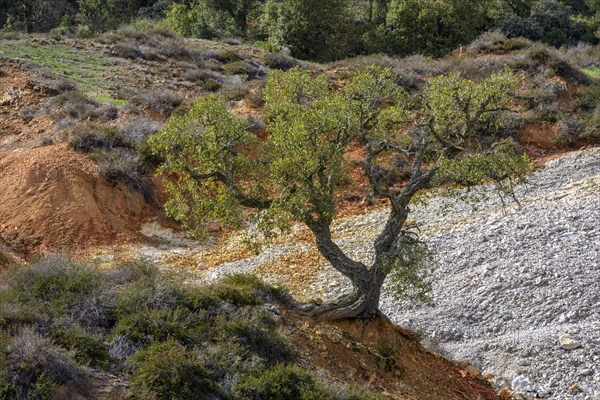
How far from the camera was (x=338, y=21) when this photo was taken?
43.6 meters

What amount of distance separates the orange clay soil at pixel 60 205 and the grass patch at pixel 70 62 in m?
6.14

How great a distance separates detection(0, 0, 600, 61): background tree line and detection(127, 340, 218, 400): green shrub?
32076 millimetres

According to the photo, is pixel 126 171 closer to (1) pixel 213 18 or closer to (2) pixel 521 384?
(2) pixel 521 384

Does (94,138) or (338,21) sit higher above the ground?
(338,21)

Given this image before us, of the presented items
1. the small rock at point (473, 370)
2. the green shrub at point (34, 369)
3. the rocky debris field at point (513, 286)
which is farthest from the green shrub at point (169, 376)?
the small rock at point (473, 370)

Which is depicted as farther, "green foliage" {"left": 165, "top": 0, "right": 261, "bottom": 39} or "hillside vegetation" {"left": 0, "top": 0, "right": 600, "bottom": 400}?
"green foliage" {"left": 165, "top": 0, "right": 261, "bottom": 39}

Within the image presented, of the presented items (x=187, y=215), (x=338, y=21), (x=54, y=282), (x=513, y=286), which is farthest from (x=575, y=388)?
(x=338, y=21)

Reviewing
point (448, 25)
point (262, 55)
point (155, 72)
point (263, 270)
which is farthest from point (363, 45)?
point (263, 270)

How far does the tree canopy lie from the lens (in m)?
10.5

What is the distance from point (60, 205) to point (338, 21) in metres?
29.7

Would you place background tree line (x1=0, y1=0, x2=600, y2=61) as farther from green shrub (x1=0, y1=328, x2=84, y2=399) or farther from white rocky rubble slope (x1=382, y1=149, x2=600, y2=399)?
green shrub (x1=0, y1=328, x2=84, y2=399)

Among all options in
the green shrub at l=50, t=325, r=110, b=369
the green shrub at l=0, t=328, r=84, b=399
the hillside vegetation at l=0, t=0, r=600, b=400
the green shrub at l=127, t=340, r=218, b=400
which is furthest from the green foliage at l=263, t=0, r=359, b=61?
the green shrub at l=0, t=328, r=84, b=399

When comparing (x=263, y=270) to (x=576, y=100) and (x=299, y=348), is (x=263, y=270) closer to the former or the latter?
(x=299, y=348)

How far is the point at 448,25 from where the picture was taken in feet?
139
